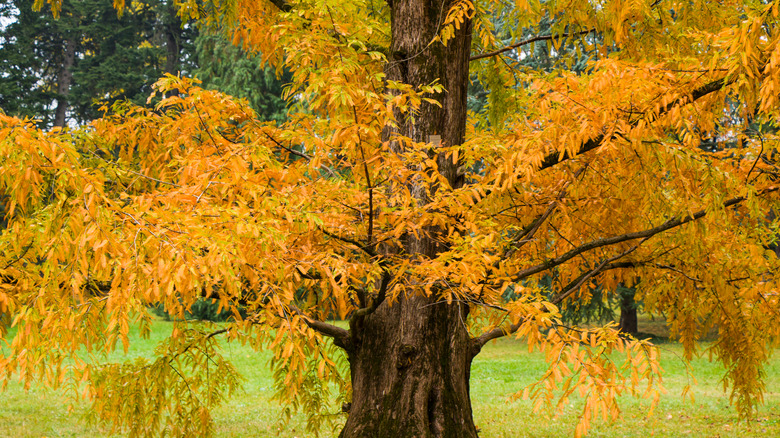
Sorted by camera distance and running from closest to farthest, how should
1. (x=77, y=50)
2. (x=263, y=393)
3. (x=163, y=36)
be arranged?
(x=263, y=393) → (x=77, y=50) → (x=163, y=36)

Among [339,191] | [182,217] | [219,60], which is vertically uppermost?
[219,60]

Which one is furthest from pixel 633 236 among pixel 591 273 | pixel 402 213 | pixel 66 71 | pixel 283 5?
pixel 66 71

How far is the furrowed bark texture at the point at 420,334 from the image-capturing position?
4.08m

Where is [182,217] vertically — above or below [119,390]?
above

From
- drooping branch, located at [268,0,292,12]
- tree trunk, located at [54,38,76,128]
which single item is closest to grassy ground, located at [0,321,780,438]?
drooping branch, located at [268,0,292,12]

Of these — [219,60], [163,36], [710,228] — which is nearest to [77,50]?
[163,36]

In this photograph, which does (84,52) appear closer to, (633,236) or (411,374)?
Answer: (411,374)

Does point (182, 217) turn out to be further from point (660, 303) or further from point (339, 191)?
point (660, 303)

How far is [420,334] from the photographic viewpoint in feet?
13.7

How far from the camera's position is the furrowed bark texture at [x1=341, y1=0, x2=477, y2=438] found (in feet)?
13.4

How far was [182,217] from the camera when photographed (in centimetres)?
231

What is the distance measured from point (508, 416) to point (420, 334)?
18.2 feet

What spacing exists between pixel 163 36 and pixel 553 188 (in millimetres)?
30622

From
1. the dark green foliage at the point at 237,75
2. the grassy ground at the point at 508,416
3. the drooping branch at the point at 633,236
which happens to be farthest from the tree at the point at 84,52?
the drooping branch at the point at 633,236
